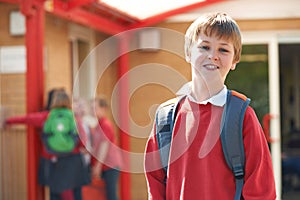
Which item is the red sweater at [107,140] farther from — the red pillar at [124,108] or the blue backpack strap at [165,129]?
the blue backpack strap at [165,129]

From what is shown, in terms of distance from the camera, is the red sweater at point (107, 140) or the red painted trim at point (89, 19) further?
the red sweater at point (107, 140)

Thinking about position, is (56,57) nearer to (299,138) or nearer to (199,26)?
(299,138)

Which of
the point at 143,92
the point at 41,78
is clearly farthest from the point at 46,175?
the point at 143,92

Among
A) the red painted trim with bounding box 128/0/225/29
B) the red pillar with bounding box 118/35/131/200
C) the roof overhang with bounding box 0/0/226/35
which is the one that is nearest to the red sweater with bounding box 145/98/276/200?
the roof overhang with bounding box 0/0/226/35

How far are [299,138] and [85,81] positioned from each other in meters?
3.37

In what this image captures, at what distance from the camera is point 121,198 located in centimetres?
919

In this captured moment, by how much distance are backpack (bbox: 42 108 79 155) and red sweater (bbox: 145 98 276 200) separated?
3295mm

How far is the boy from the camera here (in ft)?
9.13

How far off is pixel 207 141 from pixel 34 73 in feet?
11.4

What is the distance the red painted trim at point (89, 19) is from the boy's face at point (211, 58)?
3.65 metres

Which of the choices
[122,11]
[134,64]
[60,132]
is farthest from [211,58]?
[134,64]

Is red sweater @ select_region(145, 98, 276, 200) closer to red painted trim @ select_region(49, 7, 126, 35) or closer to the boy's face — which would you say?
the boy's face

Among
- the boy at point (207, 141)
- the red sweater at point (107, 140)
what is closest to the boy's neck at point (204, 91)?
the boy at point (207, 141)

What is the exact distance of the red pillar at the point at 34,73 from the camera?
601cm
